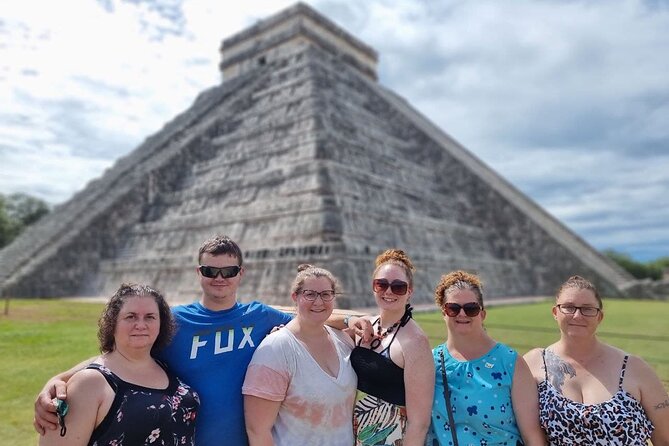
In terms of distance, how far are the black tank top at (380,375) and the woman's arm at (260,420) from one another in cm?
52

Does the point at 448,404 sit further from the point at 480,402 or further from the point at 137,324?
the point at 137,324

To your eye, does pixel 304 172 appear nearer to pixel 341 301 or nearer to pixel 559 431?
pixel 341 301

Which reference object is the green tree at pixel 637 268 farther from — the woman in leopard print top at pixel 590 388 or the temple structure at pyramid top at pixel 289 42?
the woman in leopard print top at pixel 590 388

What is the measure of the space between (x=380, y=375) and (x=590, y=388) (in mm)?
1199

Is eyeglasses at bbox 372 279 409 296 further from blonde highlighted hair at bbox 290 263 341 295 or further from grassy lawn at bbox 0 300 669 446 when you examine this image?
grassy lawn at bbox 0 300 669 446

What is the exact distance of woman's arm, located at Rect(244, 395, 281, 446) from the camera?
2627 millimetres

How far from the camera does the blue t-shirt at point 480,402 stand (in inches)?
105

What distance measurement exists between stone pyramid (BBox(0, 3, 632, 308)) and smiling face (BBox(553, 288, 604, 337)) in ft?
27.3

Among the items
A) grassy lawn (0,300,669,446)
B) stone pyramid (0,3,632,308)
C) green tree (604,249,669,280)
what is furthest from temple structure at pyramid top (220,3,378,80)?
green tree (604,249,669,280)

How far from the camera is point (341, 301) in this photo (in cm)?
1098

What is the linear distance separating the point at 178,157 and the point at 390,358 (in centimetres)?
1942

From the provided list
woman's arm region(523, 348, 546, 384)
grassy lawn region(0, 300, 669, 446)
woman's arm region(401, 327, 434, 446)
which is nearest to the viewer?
woman's arm region(401, 327, 434, 446)

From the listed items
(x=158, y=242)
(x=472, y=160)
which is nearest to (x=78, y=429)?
(x=158, y=242)

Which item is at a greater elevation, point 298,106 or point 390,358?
point 298,106
